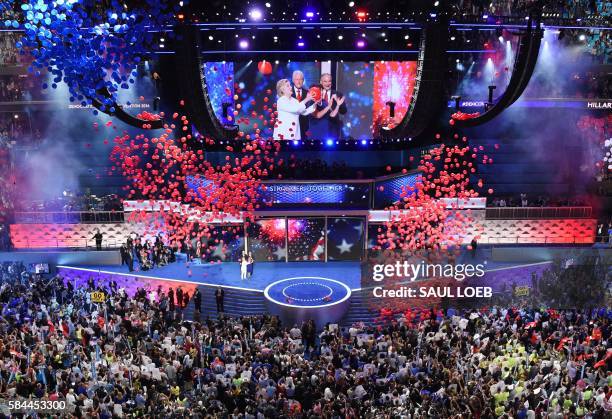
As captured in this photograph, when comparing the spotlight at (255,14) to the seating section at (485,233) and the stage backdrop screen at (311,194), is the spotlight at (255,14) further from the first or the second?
the seating section at (485,233)

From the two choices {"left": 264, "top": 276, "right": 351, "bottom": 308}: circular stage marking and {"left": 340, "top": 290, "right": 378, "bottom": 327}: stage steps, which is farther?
{"left": 340, "top": 290, "right": 378, "bottom": 327}: stage steps

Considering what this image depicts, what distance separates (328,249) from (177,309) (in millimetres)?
6296

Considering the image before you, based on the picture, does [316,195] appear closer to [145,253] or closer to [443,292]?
[145,253]

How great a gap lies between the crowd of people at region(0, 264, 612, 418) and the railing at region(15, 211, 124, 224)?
6.22 metres

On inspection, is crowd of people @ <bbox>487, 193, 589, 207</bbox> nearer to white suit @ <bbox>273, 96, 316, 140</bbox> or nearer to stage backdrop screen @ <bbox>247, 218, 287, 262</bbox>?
white suit @ <bbox>273, 96, 316, 140</bbox>

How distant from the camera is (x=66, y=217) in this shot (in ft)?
63.1

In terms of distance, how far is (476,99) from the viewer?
21141mm

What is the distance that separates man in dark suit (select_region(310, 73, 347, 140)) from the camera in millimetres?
18953

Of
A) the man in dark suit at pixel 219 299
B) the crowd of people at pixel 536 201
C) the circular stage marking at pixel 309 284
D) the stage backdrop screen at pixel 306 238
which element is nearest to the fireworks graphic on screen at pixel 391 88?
the stage backdrop screen at pixel 306 238

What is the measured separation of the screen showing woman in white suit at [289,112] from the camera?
19.0 metres

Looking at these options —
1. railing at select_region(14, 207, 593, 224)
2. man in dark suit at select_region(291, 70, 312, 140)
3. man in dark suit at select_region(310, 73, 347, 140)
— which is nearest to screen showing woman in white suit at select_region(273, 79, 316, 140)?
man in dark suit at select_region(291, 70, 312, 140)

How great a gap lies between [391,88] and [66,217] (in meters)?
12.7

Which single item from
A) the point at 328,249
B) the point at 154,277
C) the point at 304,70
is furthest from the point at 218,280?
the point at 304,70

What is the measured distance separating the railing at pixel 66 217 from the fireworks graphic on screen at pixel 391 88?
10387mm
